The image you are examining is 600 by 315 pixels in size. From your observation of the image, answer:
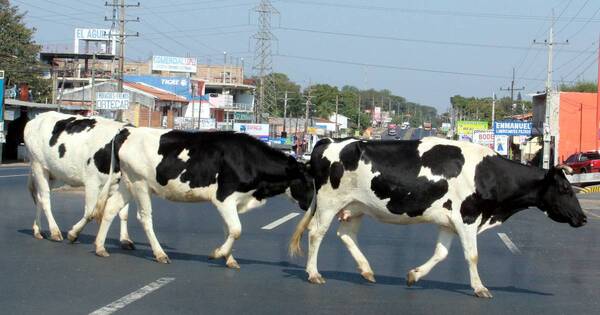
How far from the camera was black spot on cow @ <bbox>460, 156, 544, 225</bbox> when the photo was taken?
10.5 m

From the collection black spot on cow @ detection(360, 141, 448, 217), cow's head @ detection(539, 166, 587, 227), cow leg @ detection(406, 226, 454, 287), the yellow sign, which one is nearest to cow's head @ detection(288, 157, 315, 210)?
black spot on cow @ detection(360, 141, 448, 217)

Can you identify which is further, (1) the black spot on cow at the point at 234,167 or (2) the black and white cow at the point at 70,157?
(2) the black and white cow at the point at 70,157

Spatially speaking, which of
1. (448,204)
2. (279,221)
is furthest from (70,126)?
(448,204)

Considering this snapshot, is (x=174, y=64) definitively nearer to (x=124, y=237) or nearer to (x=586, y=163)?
(x=586, y=163)

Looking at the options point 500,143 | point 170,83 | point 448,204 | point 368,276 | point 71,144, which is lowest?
point 368,276

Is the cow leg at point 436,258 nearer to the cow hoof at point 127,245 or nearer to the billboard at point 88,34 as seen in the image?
the cow hoof at point 127,245

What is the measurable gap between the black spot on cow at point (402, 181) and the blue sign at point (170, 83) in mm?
105069

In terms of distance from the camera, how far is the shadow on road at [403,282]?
35.0 ft

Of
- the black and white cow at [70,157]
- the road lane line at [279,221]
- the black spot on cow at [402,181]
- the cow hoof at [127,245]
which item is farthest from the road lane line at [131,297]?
the road lane line at [279,221]

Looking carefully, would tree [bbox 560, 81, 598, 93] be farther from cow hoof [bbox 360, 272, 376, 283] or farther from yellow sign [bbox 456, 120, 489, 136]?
cow hoof [bbox 360, 272, 376, 283]

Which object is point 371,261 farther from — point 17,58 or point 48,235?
point 17,58

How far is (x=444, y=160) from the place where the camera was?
34.9 feet

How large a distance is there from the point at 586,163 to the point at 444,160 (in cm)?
4260

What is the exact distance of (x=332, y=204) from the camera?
10938mm
